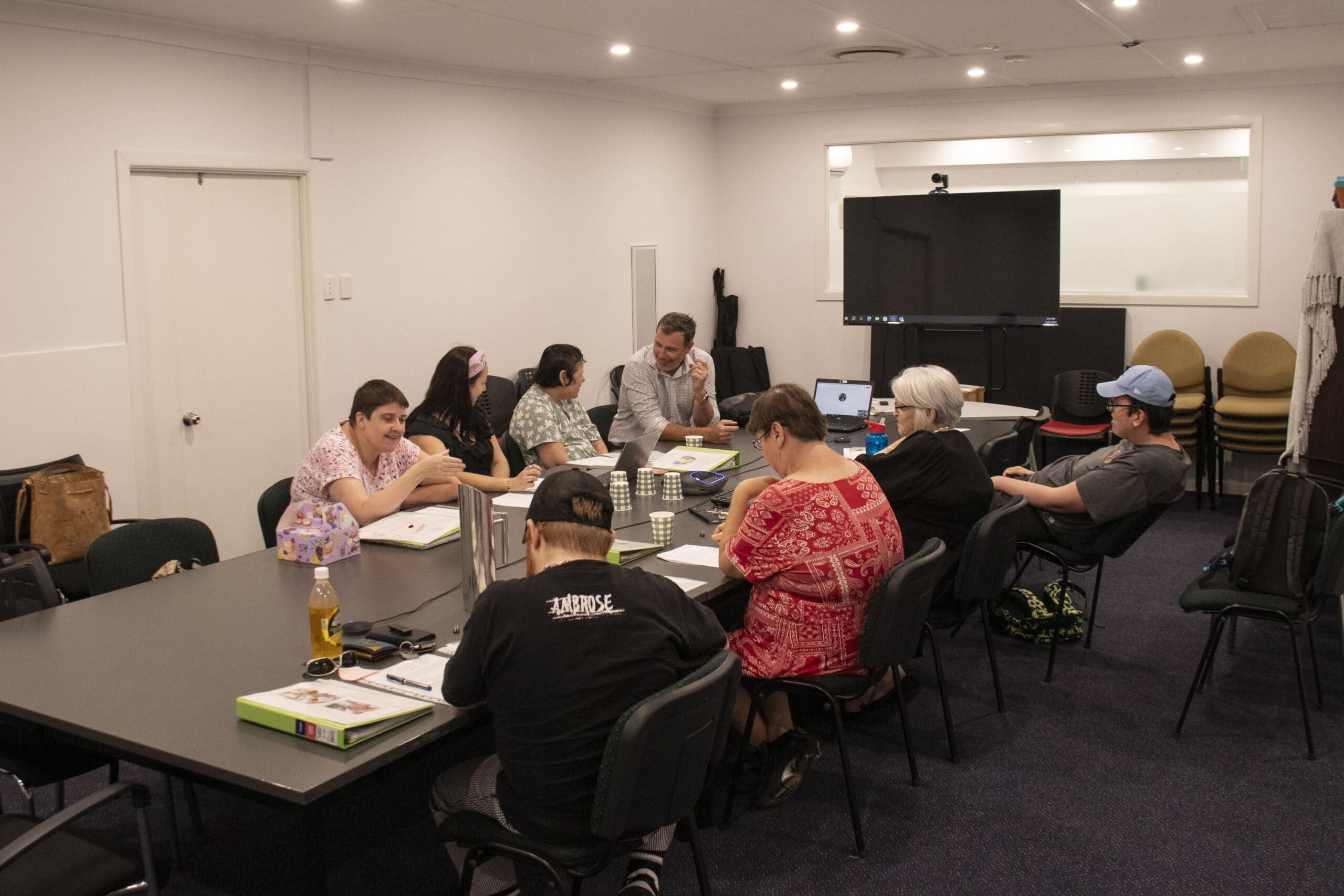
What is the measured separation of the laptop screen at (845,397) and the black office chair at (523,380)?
1974 millimetres

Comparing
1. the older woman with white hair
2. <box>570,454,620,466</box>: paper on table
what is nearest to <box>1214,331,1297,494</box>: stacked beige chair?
the older woman with white hair

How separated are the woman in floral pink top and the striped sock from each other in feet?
5.44

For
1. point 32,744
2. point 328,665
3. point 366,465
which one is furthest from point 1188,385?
point 32,744

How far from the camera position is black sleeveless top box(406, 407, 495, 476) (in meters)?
4.72

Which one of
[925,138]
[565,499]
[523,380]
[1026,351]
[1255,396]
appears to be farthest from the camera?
[925,138]

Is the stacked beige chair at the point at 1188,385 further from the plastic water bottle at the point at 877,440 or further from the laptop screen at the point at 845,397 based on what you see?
the plastic water bottle at the point at 877,440

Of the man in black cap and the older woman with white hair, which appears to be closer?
the man in black cap

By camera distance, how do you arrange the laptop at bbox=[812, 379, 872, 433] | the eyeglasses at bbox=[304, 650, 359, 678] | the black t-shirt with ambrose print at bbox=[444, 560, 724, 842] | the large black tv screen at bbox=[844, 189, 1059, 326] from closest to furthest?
the black t-shirt with ambrose print at bbox=[444, 560, 724, 842], the eyeglasses at bbox=[304, 650, 359, 678], the laptop at bbox=[812, 379, 872, 433], the large black tv screen at bbox=[844, 189, 1059, 326]

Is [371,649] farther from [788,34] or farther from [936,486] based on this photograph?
[788,34]

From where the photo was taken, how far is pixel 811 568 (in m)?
3.25

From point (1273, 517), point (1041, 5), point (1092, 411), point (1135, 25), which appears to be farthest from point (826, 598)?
point (1092, 411)

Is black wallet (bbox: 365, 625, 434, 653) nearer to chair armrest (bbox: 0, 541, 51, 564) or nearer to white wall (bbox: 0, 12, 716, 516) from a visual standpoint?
chair armrest (bbox: 0, 541, 51, 564)

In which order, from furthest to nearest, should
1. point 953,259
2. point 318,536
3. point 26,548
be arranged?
point 953,259 < point 26,548 < point 318,536

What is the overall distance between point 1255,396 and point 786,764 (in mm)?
5373
